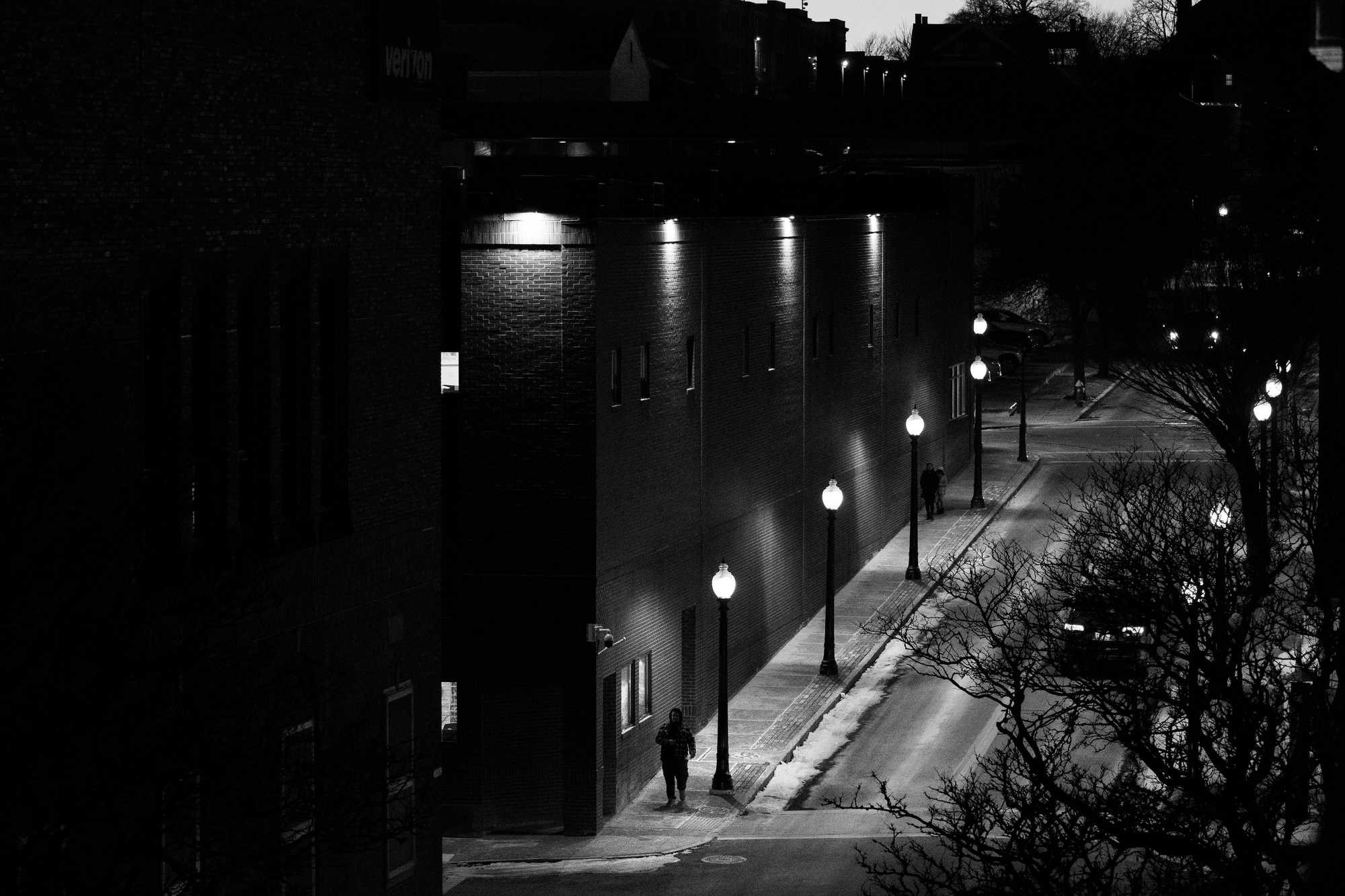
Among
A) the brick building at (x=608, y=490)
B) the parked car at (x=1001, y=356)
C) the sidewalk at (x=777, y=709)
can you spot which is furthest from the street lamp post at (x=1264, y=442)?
the parked car at (x=1001, y=356)

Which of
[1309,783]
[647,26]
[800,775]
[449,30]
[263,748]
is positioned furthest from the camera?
[647,26]

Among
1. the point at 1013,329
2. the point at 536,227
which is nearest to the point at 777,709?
the point at 536,227

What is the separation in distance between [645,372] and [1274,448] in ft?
34.1

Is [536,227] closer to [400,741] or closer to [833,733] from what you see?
[400,741]

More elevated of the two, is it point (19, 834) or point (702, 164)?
point (702, 164)

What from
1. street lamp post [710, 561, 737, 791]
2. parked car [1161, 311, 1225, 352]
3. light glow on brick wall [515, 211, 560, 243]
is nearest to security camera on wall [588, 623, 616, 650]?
street lamp post [710, 561, 737, 791]

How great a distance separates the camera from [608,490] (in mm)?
33469

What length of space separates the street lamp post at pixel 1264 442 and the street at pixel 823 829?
534 centimetres

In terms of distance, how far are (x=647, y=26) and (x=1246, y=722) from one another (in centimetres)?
16743

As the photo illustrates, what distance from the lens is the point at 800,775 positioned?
35062mm

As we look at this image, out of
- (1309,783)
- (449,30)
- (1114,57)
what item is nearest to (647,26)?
(449,30)

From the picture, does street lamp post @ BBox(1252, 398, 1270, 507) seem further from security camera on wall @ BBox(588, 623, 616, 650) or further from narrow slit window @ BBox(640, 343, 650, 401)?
security camera on wall @ BBox(588, 623, 616, 650)

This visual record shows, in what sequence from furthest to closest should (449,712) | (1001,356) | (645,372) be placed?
(1001,356)
(645,372)
(449,712)

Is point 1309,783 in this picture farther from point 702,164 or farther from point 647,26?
point 647,26
